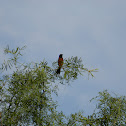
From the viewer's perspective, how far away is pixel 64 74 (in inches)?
271

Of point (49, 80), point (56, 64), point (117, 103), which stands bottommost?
point (117, 103)

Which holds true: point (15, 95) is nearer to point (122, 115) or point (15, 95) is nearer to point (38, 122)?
point (38, 122)

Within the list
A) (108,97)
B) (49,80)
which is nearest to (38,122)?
(49,80)

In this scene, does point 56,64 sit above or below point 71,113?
above

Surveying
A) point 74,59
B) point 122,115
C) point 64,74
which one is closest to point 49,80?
point 64,74

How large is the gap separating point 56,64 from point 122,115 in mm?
2515

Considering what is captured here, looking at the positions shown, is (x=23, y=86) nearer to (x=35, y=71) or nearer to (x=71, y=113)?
(x=35, y=71)

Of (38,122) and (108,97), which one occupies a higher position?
(108,97)

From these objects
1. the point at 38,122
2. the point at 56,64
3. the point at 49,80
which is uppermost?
the point at 56,64

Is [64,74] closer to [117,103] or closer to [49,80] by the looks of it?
[49,80]

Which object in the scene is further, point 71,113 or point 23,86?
point 71,113

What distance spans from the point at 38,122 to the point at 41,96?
2.38ft

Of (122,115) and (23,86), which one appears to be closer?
(23,86)

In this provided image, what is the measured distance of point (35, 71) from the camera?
688 cm
